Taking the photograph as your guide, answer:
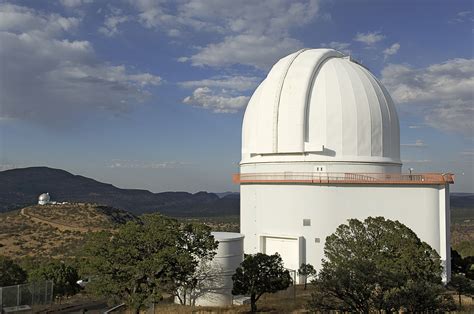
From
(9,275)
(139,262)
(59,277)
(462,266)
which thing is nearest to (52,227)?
(59,277)

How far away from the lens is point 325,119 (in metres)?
20.2

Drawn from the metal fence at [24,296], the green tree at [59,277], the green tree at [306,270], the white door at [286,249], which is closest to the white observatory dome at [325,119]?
the white door at [286,249]

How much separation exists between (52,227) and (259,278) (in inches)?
1375

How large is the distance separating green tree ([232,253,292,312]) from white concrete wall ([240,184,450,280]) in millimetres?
4916

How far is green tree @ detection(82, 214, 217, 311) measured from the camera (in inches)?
476

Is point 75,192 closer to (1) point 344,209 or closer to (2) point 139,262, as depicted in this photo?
(1) point 344,209

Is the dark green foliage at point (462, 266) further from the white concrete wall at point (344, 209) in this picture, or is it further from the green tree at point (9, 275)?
the green tree at point (9, 275)

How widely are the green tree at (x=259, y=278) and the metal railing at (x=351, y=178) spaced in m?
5.75

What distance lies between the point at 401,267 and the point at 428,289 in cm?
97

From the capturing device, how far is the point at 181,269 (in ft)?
41.8

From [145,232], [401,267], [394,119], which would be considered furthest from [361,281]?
[394,119]

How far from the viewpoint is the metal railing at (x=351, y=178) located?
18656 millimetres

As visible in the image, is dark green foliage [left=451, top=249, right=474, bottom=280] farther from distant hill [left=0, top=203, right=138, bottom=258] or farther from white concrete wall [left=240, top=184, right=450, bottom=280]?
distant hill [left=0, top=203, right=138, bottom=258]

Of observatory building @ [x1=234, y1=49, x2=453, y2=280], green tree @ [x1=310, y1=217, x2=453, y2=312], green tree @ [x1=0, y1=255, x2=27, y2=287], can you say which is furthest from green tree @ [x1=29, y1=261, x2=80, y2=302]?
green tree @ [x1=310, y1=217, x2=453, y2=312]
